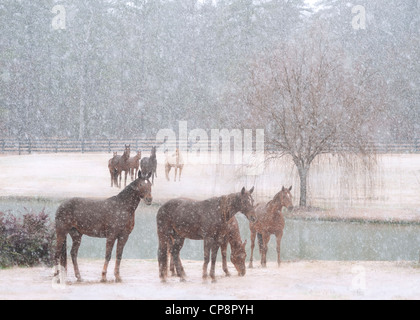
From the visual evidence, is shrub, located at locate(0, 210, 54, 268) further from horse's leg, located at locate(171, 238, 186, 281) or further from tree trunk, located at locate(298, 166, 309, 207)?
tree trunk, located at locate(298, 166, 309, 207)

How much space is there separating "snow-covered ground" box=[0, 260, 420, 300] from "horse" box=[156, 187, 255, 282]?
23.2 inches

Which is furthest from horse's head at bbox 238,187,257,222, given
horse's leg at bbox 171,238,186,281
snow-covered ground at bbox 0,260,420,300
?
horse's leg at bbox 171,238,186,281

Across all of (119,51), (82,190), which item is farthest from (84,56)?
(82,190)

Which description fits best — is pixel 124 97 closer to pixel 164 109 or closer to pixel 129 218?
pixel 164 109

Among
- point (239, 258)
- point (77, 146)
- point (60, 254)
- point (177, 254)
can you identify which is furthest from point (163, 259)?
point (77, 146)

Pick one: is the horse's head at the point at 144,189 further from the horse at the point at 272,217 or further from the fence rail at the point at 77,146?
the fence rail at the point at 77,146

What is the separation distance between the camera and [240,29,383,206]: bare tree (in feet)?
73.4

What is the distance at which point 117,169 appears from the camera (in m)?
27.3

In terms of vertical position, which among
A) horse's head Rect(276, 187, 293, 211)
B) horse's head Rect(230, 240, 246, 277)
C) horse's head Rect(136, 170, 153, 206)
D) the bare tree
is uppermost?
the bare tree

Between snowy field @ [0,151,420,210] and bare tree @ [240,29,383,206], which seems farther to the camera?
snowy field @ [0,151,420,210]

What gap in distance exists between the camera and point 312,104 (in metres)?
22.8

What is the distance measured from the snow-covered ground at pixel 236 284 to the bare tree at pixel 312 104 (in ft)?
36.2

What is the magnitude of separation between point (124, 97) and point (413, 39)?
905 inches

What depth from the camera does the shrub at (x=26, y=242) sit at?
11328 millimetres
